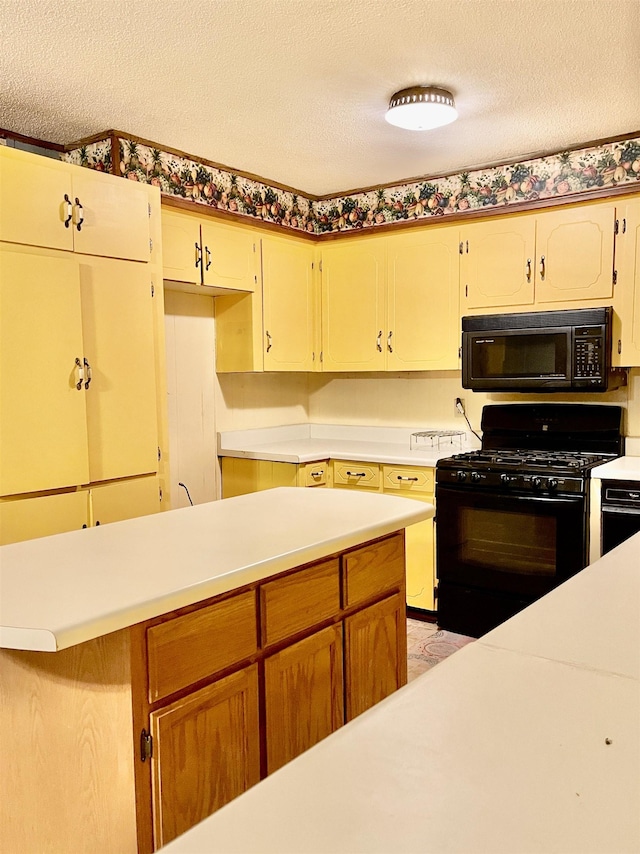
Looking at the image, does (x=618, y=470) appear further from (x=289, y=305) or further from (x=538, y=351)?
(x=289, y=305)

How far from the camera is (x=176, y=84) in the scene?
8.64 feet

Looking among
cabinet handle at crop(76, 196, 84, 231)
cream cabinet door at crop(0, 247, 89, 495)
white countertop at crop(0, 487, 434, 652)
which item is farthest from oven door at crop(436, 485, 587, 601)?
cabinet handle at crop(76, 196, 84, 231)

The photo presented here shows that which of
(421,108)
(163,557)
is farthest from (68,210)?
(163,557)

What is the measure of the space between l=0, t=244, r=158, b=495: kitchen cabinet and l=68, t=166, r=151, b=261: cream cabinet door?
57 mm

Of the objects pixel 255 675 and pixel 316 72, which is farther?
pixel 316 72

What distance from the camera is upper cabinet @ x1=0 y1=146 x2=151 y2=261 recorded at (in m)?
2.50

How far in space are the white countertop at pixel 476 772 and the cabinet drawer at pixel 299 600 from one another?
0.75m

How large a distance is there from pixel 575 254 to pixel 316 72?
1611 millimetres

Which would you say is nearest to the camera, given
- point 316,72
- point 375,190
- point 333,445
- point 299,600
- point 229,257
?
point 299,600

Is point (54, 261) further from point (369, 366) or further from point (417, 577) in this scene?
point (417, 577)

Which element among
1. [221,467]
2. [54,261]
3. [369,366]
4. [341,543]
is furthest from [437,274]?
[341,543]

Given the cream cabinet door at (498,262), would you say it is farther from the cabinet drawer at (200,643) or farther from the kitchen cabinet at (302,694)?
the cabinet drawer at (200,643)

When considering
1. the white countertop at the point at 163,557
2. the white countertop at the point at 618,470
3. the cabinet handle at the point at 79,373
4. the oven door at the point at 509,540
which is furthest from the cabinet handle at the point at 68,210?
the white countertop at the point at 618,470

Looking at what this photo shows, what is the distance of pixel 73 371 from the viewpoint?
8.81 feet
